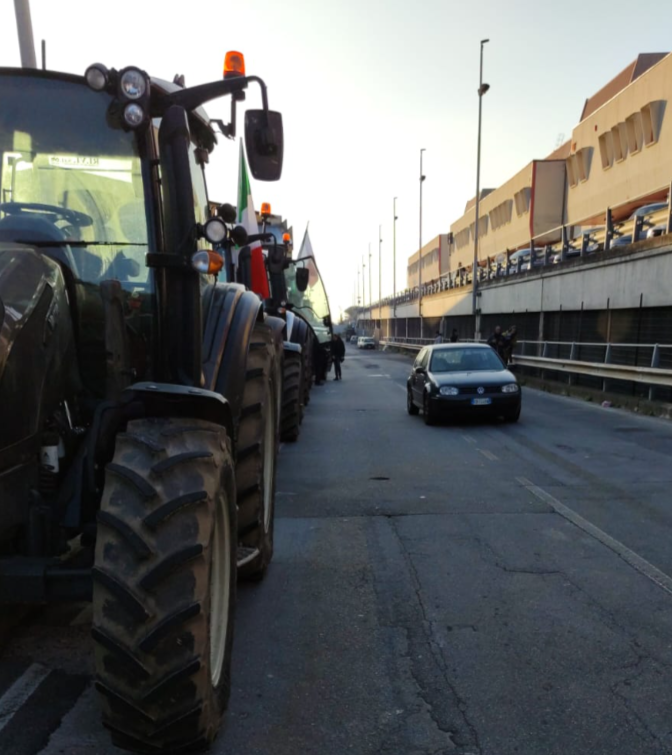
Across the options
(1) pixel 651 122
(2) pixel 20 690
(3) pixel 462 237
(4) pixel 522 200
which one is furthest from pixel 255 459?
(3) pixel 462 237

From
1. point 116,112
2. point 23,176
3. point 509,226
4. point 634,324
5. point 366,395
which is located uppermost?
point 509,226

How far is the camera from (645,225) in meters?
19.2

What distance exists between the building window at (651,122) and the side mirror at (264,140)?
3268 cm

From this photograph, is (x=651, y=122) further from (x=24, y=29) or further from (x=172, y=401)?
(x=172, y=401)

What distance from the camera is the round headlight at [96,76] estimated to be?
3.09 metres

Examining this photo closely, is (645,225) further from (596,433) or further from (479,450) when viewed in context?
(479,450)

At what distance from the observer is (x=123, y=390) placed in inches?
126

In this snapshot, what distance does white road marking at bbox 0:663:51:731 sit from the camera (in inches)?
127

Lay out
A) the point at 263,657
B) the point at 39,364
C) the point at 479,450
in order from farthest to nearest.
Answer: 1. the point at 479,450
2. the point at 263,657
3. the point at 39,364

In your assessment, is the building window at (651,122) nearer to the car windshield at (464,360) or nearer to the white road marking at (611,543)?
the car windshield at (464,360)

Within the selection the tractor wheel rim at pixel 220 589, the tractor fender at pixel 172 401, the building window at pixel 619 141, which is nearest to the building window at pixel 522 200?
the building window at pixel 619 141

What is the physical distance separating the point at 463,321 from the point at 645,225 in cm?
2481

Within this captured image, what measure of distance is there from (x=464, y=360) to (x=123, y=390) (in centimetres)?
1223

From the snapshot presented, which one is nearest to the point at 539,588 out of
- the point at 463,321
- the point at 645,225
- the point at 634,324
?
the point at 634,324
